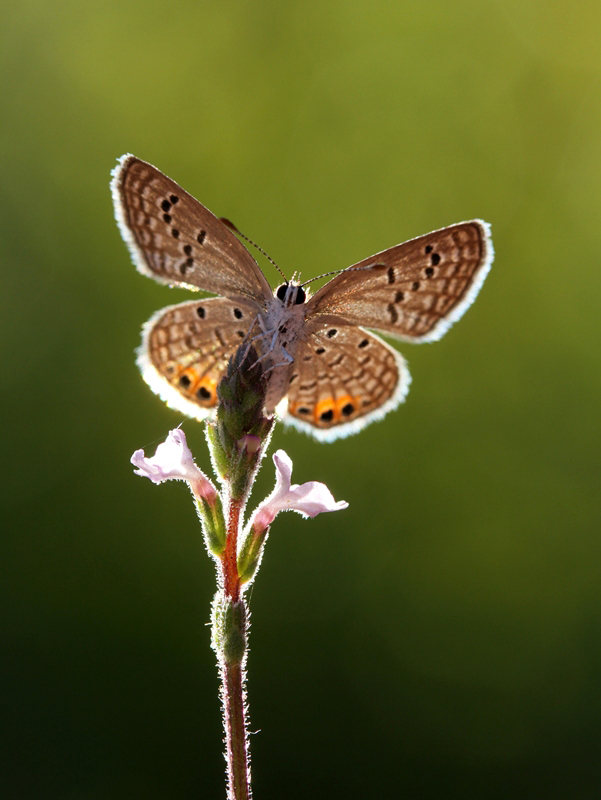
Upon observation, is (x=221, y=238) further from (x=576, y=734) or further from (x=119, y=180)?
(x=576, y=734)

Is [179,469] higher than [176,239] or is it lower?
lower

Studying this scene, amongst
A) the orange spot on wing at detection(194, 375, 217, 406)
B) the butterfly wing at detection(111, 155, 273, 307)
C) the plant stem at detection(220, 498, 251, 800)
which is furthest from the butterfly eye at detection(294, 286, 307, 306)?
the plant stem at detection(220, 498, 251, 800)

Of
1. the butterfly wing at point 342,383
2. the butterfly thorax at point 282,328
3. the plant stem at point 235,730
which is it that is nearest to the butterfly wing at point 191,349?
the butterfly thorax at point 282,328

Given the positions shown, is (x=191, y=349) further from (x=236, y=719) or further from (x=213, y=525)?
(x=236, y=719)

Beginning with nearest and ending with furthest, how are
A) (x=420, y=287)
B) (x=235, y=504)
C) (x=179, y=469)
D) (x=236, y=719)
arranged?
(x=236, y=719) → (x=235, y=504) → (x=179, y=469) → (x=420, y=287)

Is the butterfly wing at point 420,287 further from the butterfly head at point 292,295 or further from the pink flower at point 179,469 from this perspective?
the pink flower at point 179,469

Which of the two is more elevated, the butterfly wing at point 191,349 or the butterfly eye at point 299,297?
the butterfly eye at point 299,297

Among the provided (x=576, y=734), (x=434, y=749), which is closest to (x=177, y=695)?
(x=434, y=749)

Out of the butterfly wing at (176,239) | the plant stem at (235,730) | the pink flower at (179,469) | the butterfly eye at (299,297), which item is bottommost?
the plant stem at (235,730)

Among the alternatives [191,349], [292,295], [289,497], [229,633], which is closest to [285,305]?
[292,295]
